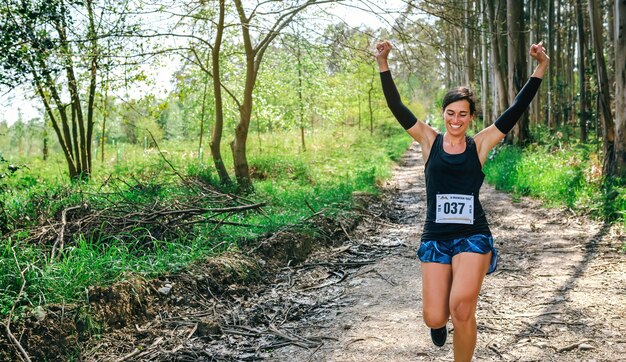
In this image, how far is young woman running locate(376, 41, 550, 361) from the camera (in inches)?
128

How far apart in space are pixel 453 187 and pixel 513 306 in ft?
7.48

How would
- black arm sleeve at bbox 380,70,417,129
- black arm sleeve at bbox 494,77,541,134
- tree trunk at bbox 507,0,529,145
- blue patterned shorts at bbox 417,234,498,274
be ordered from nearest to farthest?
blue patterned shorts at bbox 417,234,498,274
black arm sleeve at bbox 494,77,541,134
black arm sleeve at bbox 380,70,417,129
tree trunk at bbox 507,0,529,145

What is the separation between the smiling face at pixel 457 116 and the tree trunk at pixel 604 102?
26.2 ft

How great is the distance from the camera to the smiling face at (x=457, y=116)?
3537 millimetres

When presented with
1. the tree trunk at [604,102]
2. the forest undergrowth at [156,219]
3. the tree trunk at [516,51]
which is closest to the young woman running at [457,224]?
the forest undergrowth at [156,219]

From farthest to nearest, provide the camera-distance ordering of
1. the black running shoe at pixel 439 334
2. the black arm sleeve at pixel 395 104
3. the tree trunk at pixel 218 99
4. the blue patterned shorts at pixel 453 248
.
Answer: the tree trunk at pixel 218 99, the black arm sleeve at pixel 395 104, the black running shoe at pixel 439 334, the blue patterned shorts at pixel 453 248

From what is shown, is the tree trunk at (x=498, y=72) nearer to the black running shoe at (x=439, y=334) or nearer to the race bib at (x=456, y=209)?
the race bib at (x=456, y=209)

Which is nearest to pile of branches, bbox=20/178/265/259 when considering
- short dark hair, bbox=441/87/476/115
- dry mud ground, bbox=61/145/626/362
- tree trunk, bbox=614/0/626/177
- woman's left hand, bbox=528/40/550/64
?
dry mud ground, bbox=61/145/626/362

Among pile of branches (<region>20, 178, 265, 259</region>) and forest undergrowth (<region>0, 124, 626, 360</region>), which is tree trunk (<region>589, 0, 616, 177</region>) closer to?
forest undergrowth (<region>0, 124, 626, 360</region>)

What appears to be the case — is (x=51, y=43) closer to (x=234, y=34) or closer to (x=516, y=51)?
(x=234, y=34)

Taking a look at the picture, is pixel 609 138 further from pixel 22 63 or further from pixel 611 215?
pixel 22 63

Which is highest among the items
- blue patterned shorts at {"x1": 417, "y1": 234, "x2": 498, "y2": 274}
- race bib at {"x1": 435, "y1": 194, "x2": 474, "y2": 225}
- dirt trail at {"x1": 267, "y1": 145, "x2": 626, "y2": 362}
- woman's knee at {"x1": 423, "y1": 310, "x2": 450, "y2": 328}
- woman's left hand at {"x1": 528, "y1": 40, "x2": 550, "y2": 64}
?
woman's left hand at {"x1": 528, "y1": 40, "x2": 550, "y2": 64}

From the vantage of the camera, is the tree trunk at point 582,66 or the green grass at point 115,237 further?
the tree trunk at point 582,66

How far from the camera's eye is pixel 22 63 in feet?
24.7
